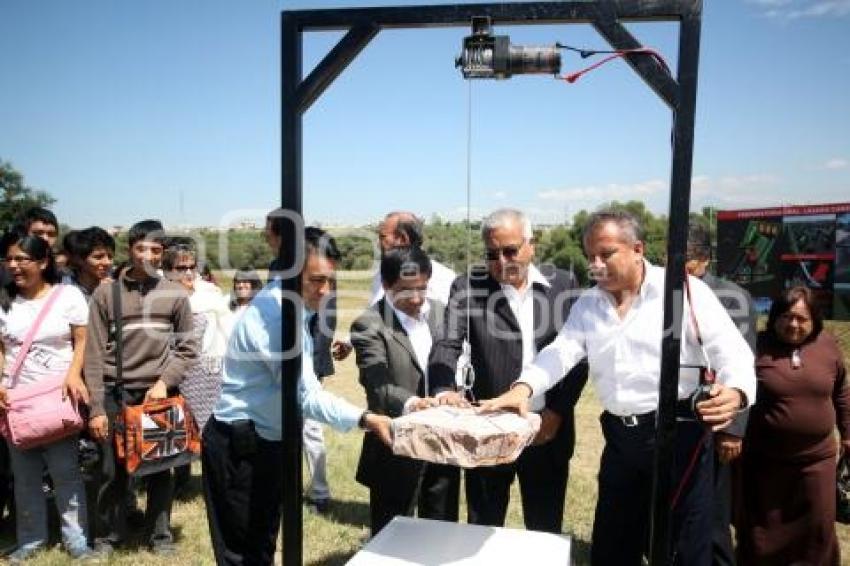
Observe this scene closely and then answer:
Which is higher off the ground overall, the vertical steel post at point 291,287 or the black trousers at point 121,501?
the vertical steel post at point 291,287

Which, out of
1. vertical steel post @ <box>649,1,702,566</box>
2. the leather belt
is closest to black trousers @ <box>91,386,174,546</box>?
the leather belt

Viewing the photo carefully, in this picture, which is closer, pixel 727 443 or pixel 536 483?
pixel 727 443

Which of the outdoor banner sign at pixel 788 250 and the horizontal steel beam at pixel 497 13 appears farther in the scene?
the outdoor banner sign at pixel 788 250

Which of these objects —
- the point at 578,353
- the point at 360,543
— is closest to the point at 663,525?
the point at 578,353

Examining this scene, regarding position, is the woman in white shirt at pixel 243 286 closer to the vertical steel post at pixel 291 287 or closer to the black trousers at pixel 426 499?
the black trousers at pixel 426 499

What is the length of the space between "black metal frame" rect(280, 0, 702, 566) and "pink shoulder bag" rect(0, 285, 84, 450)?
200 cm

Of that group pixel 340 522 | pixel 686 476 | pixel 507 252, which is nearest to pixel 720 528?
pixel 686 476

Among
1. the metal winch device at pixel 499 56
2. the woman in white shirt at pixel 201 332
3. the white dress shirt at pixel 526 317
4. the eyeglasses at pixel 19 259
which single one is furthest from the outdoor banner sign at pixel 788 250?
the eyeglasses at pixel 19 259

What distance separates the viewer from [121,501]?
3951 millimetres

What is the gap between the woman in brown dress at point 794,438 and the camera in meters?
3.19

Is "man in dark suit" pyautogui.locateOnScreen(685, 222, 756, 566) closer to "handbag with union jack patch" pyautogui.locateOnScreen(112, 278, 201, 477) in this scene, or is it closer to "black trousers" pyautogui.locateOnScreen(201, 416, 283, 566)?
"black trousers" pyautogui.locateOnScreen(201, 416, 283, 566)

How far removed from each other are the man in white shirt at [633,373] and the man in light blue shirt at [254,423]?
2.71 feet

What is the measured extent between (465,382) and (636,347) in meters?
0.69

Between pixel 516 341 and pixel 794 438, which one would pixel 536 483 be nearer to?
pixel 516 341
